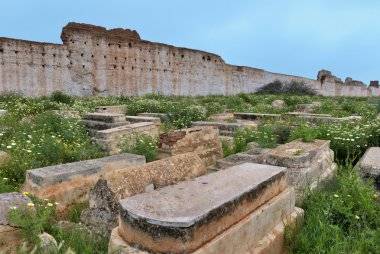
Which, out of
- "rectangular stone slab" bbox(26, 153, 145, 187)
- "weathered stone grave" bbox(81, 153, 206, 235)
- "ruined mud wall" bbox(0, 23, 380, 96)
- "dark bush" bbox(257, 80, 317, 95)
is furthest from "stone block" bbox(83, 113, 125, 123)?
"dark bush" bbox(257, 80, 317, 95)

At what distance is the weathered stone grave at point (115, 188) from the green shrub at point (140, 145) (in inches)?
81.2

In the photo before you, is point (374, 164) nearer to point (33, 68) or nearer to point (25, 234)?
point (25, 234)

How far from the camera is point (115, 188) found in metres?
2.82

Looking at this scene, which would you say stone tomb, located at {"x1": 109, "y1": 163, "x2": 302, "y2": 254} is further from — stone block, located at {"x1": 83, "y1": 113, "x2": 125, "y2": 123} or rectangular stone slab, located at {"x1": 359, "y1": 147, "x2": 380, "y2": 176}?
stone block, located at {"x1": 83, "y1": 113, "x2": 125, "y2": 123}

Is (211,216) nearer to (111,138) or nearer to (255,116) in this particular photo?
(111,138)

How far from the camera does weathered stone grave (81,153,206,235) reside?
2.83 m

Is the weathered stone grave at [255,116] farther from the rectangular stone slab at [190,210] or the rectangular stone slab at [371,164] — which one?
the rectangular stone slab at [190,210]

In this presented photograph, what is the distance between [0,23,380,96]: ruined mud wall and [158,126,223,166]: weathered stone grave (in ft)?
37.5

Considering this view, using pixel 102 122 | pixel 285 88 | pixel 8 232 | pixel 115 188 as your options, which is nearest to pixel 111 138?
pixel 102 122

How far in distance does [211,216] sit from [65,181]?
2.28 metres

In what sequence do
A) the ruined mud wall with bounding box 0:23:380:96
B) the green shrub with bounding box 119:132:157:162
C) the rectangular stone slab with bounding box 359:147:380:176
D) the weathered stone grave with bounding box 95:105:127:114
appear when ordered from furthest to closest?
the ruined mud wall with bounding box 0:23:380:96 → the weathered stone grave with bounding box 95:105:127:114 → the green shrub with bounding box 119:132:157:162 → the rectangular stone slab with bounding box 359:147:380:176

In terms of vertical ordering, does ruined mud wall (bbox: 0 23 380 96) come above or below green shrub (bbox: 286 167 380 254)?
above

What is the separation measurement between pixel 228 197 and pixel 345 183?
5.96 ft

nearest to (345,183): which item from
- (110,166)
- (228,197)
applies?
(228,197)
